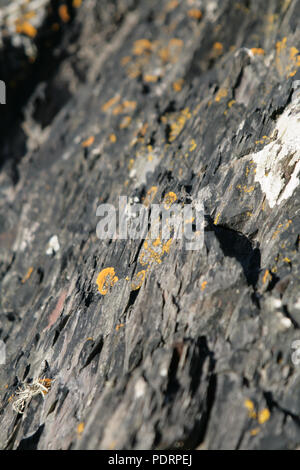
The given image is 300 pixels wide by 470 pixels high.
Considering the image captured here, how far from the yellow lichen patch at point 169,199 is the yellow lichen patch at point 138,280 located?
1714 mm

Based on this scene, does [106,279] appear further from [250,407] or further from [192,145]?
[192,145]

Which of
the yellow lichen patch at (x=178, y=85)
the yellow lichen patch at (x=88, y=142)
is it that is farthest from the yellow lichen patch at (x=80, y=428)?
the yellow lichen patch at (x=178, y=85)

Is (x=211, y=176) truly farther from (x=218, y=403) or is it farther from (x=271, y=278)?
(x=218, y=403)

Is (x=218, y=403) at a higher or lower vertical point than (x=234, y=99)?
lower

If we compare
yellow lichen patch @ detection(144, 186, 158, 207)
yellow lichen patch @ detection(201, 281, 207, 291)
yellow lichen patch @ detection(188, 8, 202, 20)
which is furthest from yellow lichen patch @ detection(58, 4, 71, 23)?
yellow lichen patch @ detection(201, 281, 207, 291)

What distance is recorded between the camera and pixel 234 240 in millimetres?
6504

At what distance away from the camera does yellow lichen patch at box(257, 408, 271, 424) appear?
180 inches

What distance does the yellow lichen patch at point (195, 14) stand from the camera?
1286 centimetres

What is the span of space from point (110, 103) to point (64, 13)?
451 centimetres

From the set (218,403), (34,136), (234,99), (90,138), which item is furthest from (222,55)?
(218,403)

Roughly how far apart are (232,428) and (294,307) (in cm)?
194

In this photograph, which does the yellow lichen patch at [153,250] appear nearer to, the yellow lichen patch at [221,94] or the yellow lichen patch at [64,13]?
the yellow lichen patch at [221,94]

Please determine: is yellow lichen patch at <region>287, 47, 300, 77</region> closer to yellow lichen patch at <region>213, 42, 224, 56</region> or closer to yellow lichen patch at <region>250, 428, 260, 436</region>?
yellow lichen patch at <region>213, 42, 224, 56</region>

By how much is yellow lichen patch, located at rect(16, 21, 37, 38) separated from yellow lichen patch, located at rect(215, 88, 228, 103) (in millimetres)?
8310
